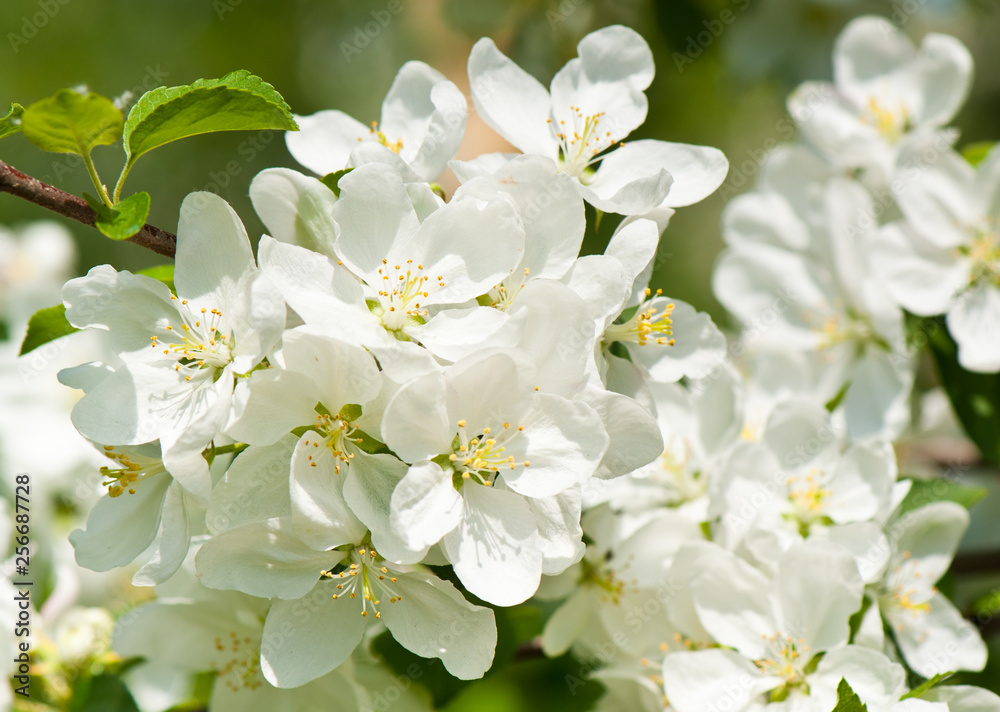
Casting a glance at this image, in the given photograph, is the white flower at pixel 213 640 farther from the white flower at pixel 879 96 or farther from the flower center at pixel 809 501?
the white flower at pixel 879 96

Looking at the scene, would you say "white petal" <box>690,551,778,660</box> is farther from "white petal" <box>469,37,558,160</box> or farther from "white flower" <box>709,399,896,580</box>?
"white petal" <box>469,37,558,160</box>

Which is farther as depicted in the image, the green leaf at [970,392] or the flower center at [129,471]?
the green leaf at [970,392]

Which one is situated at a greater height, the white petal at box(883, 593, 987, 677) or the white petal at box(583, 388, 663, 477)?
the white petal at box(583, 388, 663, 477)

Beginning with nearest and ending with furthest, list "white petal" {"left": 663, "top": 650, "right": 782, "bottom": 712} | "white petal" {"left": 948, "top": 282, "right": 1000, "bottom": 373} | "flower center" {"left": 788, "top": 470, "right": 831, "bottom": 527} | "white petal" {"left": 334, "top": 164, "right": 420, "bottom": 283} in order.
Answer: "white petal" {"left": 334, "top": 164, "right": 420, "bottom": 283}, "white petal" {"left": 663, "top": 650, "right": 782, "bottom": 712}, "flower center" {"left": 788, "top": 470, "right": 831, "bottom": 527}, "white petal" {"left": 948, "top": 282, "right": 1000, "bottom": 373}

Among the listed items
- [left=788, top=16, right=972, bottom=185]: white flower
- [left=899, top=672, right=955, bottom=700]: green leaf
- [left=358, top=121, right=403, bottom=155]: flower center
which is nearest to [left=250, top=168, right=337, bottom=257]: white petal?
[left=358, top=121, right=403, bottom=155]: flower center

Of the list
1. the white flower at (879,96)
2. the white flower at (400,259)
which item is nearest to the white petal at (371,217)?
the white flower at (400,259)

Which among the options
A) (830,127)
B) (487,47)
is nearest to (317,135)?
(487,47)
